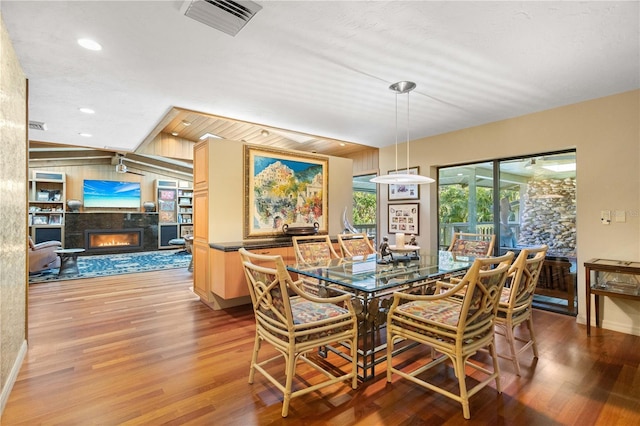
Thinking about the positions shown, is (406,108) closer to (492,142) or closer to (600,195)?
(492,142)

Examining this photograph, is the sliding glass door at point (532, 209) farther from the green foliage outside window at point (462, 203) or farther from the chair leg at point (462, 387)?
the chair leg at point (462, 387)

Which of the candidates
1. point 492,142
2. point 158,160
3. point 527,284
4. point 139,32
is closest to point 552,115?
point 492,142

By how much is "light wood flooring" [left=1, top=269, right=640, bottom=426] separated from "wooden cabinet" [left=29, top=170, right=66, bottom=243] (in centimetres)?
674

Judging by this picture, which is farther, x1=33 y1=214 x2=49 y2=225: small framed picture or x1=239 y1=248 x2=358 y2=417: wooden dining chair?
x1=33 y1=214 x2=49 y2=225: small framed picture

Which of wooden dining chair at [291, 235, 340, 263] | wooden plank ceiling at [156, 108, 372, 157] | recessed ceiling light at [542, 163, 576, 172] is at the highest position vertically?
wooden plank ceiling at [156, 108, 372, 157]

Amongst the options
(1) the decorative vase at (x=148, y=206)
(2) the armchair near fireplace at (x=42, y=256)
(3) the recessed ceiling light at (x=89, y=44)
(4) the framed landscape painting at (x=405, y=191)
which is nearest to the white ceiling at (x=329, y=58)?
(3) the recessed ceiling light at (x=89, y=44)

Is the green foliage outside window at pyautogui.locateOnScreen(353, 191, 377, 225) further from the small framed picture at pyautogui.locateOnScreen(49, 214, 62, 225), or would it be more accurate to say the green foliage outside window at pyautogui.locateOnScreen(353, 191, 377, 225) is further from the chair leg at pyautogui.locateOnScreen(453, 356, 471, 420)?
the small framed picture at pyautogui.locateOnScreen(49, 214, 62, 225)

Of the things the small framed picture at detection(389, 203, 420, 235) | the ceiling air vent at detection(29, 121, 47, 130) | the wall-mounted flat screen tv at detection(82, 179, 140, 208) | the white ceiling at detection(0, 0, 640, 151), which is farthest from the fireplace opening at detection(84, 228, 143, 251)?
the small framed picture at detection(389, 203, 420, 235)

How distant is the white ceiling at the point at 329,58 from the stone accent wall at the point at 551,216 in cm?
99

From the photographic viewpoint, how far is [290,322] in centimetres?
184

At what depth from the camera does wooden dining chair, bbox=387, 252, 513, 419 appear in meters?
1.81

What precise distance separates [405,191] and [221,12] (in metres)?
4.11

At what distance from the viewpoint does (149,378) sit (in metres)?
2.26

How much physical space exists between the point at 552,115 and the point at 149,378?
16.0ft
